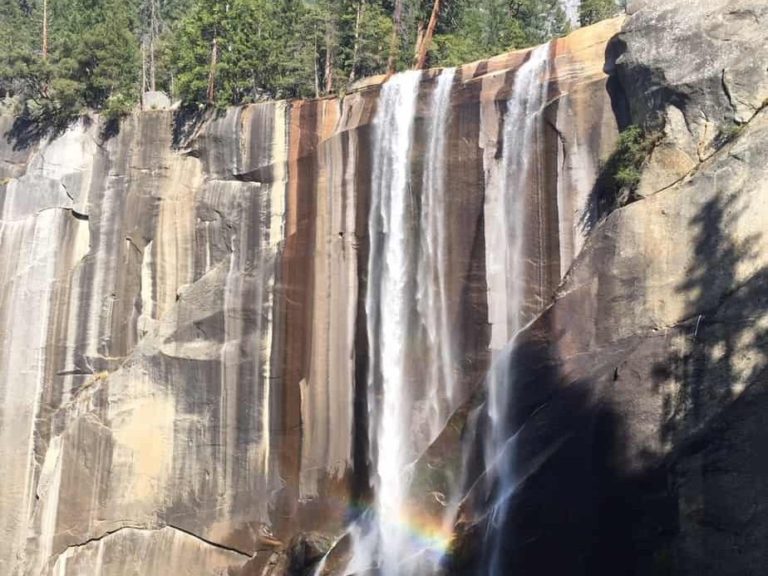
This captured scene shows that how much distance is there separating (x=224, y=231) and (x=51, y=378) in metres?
6.35

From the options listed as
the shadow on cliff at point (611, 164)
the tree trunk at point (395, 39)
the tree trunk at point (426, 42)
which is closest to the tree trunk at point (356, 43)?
the tree trunk at point (395, 39)

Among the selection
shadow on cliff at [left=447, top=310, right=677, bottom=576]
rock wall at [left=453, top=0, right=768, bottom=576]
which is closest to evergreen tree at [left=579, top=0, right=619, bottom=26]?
rock wall at [left=453, top=0, right=768, bottom=576]

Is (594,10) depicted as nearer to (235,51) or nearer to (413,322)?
(235,51)

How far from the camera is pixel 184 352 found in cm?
2164

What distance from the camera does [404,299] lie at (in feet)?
68.1

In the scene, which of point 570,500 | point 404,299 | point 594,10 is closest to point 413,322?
point 404,299

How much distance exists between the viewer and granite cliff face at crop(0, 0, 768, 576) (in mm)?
13188

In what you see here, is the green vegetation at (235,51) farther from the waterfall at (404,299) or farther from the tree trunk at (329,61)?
the waterfall at (404,299)

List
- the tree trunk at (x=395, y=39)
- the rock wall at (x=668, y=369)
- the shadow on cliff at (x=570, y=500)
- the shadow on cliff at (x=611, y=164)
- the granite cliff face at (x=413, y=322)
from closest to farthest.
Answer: the rock wall at (x=668, y=369) → the shadow on cliff at (x=570, y=500) → the granite cliff face at (x=413, y=322) → the shadow on cliff at (x=611, y=164) → the tree trunk at (x=395, y=39)

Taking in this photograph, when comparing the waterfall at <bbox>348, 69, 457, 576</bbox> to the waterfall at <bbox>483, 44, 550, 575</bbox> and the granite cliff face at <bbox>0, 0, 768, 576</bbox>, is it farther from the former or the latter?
the waterfall at <bbox>483, 44, 550, 575</bbox>

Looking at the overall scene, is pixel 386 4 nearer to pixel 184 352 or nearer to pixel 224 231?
pixel 224 231

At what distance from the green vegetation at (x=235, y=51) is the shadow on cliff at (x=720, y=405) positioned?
1488 centimetres

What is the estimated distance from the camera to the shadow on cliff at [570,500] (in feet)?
41.5

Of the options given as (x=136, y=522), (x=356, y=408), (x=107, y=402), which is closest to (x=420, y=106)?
(x=356, y=408)
